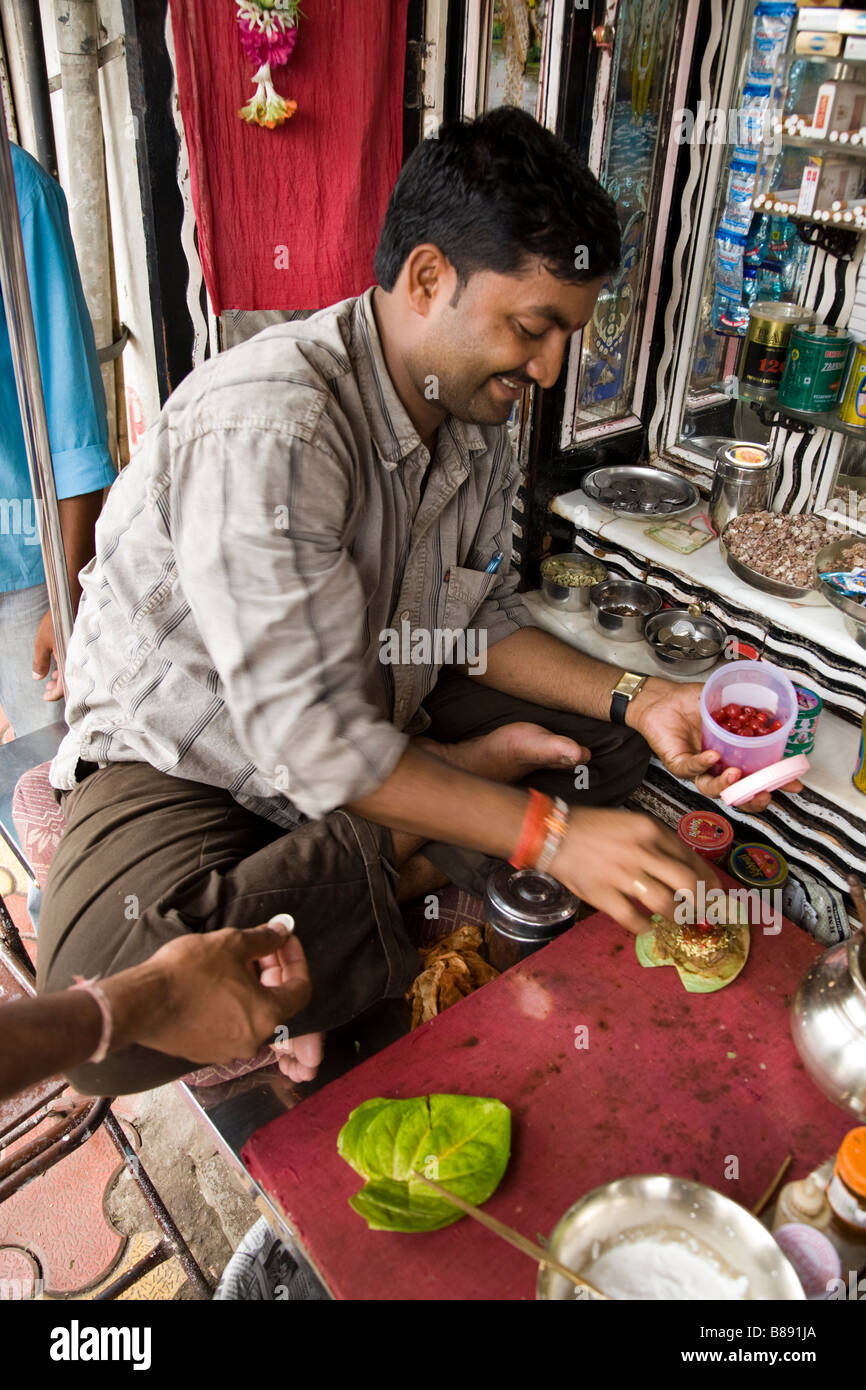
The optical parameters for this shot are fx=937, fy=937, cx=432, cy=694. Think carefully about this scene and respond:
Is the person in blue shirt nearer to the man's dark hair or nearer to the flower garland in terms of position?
the flower garland

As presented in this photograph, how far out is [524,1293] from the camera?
132 cm

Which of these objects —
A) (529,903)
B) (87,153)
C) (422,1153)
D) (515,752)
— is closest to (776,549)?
(515,752)

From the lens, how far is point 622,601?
3.04 metres

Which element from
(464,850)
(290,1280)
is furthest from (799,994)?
(290,1280)

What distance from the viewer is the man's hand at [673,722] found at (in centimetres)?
235

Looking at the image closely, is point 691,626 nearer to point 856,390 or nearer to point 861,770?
point 861,770

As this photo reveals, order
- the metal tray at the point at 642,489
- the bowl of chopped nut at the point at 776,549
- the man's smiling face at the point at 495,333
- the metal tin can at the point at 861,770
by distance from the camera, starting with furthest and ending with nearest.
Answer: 1. the metal tray at the point at 642,489
2. the bowl of chopped nut at the point at 776,549
3. the metal tin can at the point at 861,770
4. the man's smiling face at the point at 495,333

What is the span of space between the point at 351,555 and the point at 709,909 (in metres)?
1.05

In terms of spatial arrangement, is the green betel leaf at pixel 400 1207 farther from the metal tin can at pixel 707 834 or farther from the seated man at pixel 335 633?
the metal tin can at pixel 707 834

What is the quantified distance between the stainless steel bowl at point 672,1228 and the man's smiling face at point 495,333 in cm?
143

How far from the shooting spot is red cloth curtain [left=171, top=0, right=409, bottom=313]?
2.51 meters

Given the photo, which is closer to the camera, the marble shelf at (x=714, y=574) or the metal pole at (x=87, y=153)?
the marble shelf at (x=714, y=574)

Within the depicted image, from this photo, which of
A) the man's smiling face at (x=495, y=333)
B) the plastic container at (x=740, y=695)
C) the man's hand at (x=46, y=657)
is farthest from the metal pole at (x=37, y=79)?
the plastic container at (x=740, y=695)

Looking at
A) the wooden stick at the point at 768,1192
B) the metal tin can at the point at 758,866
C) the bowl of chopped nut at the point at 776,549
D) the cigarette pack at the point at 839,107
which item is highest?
the cigarette pack at the point at 839,107
